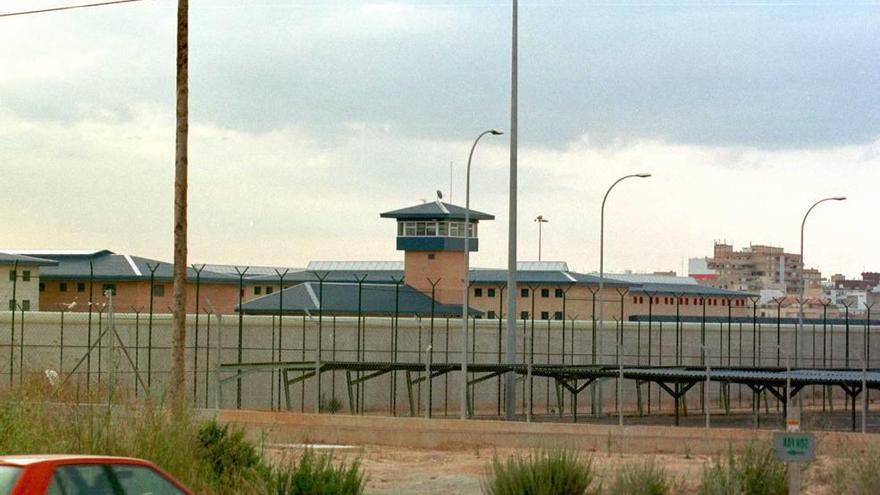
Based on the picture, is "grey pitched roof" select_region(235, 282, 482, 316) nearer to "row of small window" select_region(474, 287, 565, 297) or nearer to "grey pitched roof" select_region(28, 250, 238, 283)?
"grey pitched roof" select_region(28, 250, 238, 283)

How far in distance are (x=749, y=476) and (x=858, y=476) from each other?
4.34 feet

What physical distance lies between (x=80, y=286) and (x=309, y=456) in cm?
6622

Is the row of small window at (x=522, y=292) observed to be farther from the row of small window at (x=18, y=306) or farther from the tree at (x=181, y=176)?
the tree at (x=181, y=176)

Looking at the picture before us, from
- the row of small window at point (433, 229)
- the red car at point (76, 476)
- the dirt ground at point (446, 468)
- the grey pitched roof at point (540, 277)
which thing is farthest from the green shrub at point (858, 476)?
the grey pitched roof at point (540, 277)

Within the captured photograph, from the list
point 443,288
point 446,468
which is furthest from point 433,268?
point 446,468

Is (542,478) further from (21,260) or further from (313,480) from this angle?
(21,260)

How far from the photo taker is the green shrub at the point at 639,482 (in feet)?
56.0

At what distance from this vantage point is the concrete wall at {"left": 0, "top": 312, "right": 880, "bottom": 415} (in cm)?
4697

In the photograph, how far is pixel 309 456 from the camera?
1708 centimetres

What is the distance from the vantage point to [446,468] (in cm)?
2444

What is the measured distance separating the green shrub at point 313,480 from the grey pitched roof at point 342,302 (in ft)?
142

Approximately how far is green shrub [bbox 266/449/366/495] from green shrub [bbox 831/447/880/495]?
6.06 metres

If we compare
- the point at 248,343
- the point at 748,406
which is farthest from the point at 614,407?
the point at 248,343

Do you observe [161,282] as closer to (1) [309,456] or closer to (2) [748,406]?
(2) [748,406]
